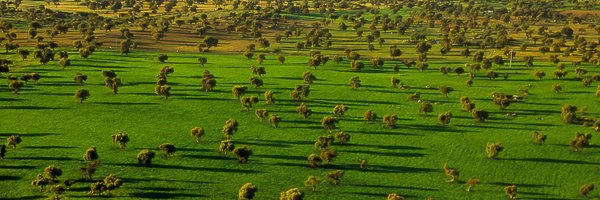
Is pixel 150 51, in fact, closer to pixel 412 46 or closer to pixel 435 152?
pixel 412 46

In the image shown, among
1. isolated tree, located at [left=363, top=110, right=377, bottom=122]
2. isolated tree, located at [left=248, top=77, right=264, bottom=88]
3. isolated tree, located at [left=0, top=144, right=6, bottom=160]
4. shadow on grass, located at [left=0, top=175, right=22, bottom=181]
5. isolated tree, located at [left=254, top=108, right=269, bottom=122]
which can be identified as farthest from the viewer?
isolated tree, located at [left=248, top=77, right=264, bottom=88]

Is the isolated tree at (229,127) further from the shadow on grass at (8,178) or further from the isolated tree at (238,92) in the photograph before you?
the shadow on grass at (8,178)

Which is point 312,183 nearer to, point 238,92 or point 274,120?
point 274,120

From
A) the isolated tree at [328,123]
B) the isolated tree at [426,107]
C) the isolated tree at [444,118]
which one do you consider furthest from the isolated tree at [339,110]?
the isolated tree at [444,118]

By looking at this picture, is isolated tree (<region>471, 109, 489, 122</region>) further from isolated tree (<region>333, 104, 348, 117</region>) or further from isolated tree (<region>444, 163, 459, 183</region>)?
isolated tree (<region>444, 163, 459, 183</region>)

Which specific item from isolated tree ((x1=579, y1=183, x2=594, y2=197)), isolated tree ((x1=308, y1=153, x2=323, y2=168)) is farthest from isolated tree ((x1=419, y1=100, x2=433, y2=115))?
isolated tree ((x1=579, y1=183, x2=594, y2=197))

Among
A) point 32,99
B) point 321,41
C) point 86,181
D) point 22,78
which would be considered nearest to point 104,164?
point 86,181

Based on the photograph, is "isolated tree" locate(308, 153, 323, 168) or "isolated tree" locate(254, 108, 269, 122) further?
"isolated tree" locate(254, 108, 269, 122)
